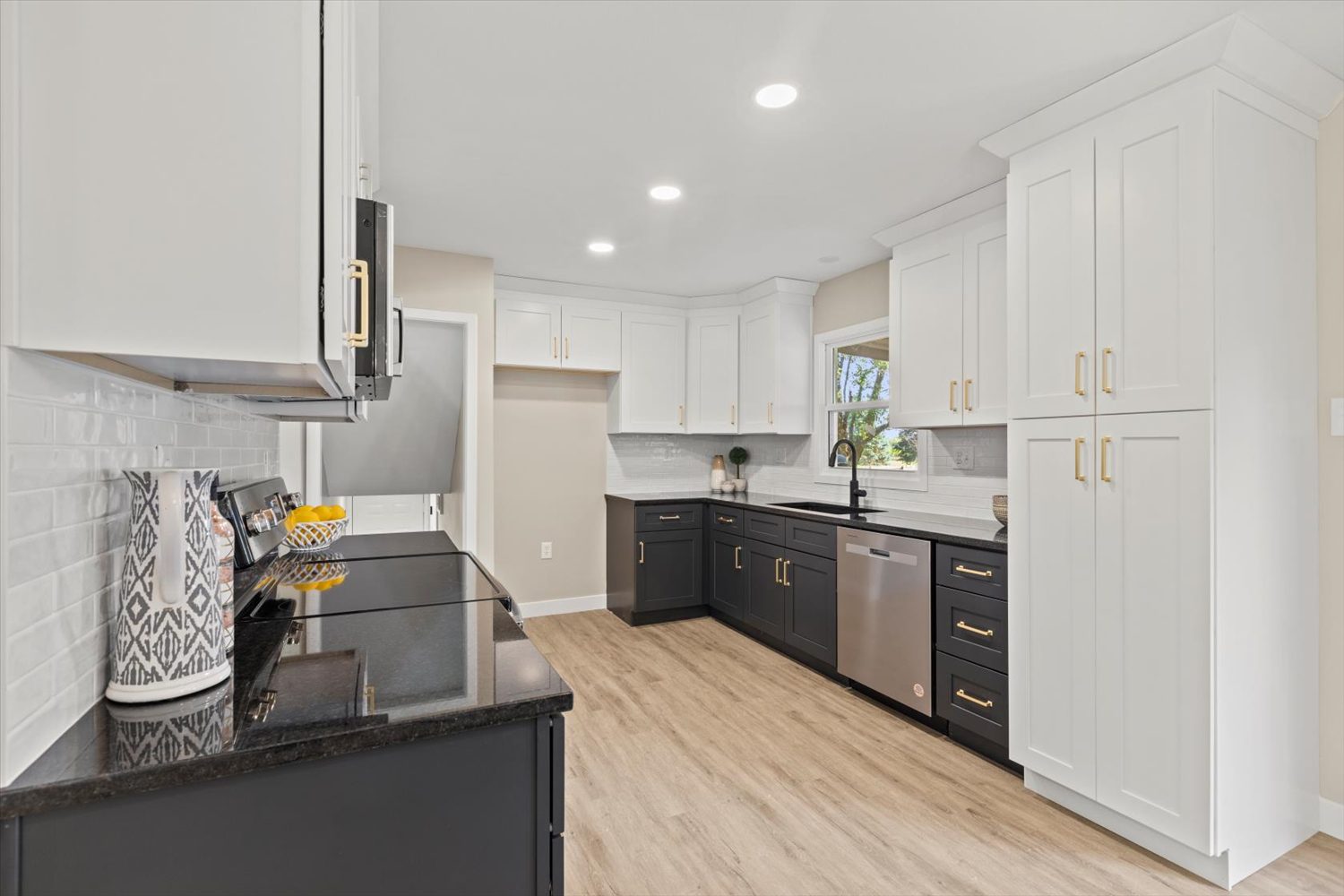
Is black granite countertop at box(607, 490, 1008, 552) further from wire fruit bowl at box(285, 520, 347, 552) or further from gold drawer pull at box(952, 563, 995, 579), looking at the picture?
wire fruit bowl at box(285, 520, 347, 552)

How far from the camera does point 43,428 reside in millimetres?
781

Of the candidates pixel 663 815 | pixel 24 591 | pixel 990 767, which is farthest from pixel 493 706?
pixel 990 767

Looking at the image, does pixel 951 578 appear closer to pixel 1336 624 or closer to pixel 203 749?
pixel 1336 624

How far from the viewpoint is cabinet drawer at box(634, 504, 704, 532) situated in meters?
4.50

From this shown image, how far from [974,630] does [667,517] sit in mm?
2298

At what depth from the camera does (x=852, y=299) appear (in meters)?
4.27

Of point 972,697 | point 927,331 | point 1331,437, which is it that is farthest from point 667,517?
point 1331,437

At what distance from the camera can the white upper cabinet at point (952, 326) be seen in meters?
2.93

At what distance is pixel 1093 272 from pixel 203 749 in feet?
8.23

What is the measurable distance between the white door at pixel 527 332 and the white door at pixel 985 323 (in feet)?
8.63

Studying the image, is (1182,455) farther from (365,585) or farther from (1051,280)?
(365,585)

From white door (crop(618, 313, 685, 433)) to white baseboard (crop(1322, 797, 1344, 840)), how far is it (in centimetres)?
373

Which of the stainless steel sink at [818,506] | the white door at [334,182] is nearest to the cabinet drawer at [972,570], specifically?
the stainless steel sink at [818,506]

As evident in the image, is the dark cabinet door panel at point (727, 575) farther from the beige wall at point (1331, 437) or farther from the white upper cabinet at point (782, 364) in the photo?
the beige wall at point (1331, 437)
